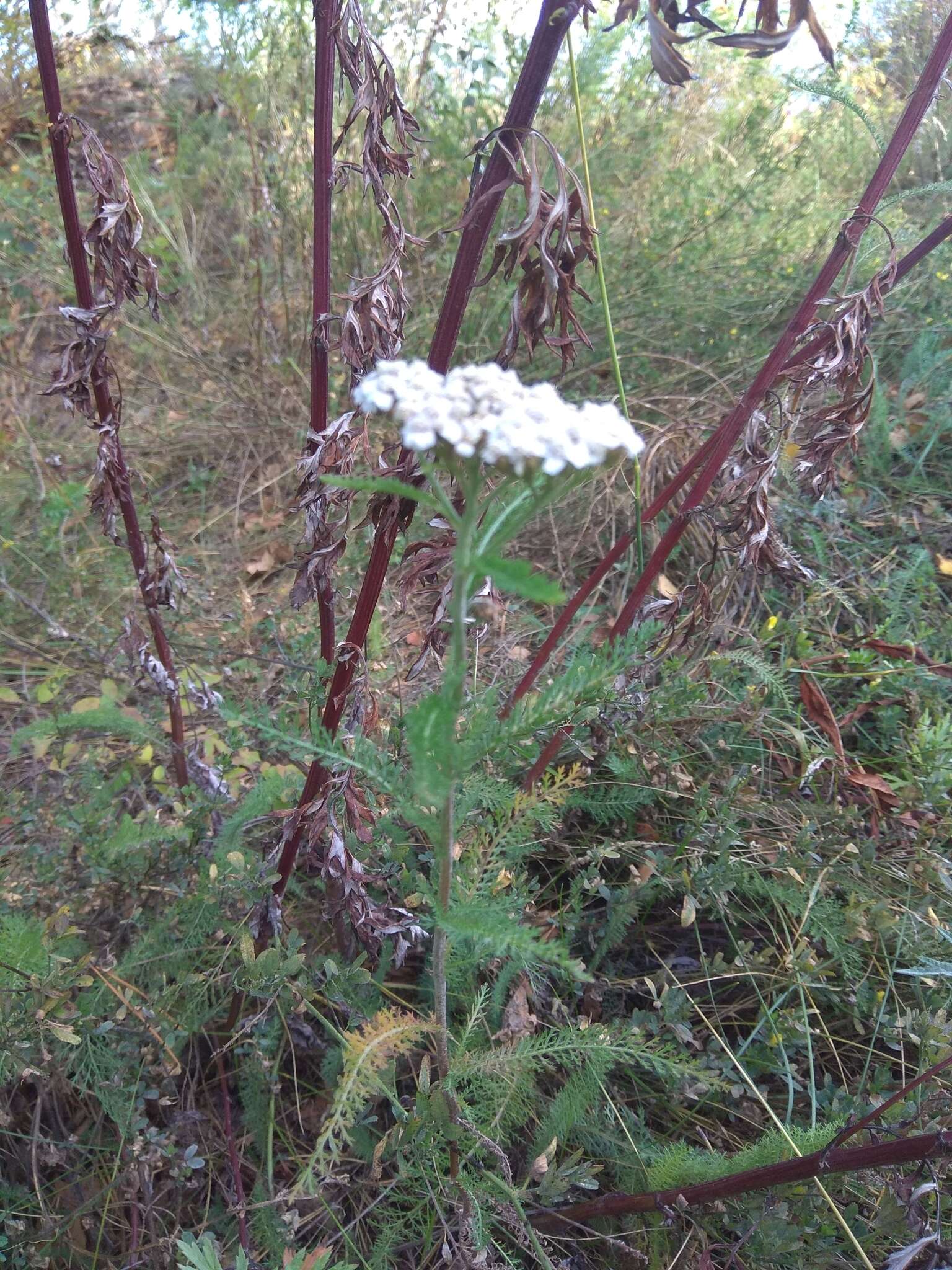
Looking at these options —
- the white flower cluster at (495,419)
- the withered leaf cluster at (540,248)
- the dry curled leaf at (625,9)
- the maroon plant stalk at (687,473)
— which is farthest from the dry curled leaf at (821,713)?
the dry curled leaf at (625,9)

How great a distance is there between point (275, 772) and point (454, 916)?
1037 mm

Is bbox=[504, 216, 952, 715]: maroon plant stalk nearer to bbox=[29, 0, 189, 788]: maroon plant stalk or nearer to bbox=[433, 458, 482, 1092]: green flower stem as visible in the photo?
bbox=[433, 458, 482, 1092]: green flower stem

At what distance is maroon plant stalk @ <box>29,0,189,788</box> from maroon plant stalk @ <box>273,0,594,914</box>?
56 centimetres

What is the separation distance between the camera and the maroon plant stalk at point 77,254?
133cm

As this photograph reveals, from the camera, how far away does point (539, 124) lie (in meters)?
4.15

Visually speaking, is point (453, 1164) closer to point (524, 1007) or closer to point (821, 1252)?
point (524, 1007)

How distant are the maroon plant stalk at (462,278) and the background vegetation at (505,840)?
0.09m

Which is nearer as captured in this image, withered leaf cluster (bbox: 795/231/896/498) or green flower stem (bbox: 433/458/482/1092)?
green flower stem (bbox: 433/458/482/1092)

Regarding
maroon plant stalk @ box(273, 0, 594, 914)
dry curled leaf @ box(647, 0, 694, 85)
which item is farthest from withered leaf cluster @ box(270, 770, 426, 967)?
dry curled leaf @ box(647, 0, 694, 85)

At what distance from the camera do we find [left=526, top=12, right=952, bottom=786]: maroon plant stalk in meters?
1.33

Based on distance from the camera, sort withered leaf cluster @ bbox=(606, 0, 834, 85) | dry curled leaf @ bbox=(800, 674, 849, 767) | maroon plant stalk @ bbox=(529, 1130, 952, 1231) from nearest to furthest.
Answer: maroon plant stalk @ bbox=(529, 1130, 952, 1231)
withered leaf cluster @ bbox=(606, 0, 834, 85)
dry curled leaf @ bbox=(800, 674, 849, 767)

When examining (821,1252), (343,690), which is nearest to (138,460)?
(343,690)

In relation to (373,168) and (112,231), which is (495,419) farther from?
(112,231)

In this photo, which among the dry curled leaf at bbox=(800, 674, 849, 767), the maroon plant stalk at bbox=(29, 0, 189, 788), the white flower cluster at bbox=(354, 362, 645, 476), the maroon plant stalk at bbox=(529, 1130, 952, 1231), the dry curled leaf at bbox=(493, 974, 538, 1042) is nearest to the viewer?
the white flower cluster at bbox=(354, 362, 645, 476)
